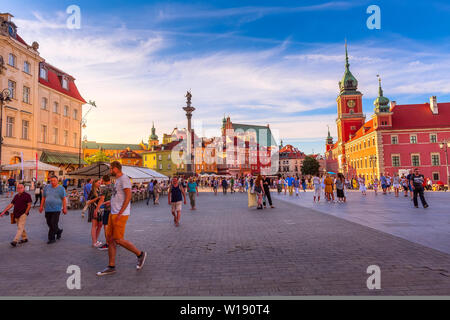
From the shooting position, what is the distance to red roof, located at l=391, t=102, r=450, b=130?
5372 centimetres

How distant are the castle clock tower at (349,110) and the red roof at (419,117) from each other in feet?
59.1

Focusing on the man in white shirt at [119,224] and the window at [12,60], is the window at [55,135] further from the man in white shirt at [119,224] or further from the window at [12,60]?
the man in white shirt at [119,224]

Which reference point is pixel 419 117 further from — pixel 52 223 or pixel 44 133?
pixel 52 223

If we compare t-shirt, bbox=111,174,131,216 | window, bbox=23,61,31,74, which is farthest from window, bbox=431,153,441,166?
window, bbox=23,61,31,74

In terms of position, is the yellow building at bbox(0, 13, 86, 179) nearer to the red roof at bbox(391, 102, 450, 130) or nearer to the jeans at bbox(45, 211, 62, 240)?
the jeans at bbox(45, 211, 62, 240)

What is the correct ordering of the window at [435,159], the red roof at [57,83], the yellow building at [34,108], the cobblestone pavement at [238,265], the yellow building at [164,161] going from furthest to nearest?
the yellow building at [164,161] → the window at [435,159] → the red roof at [57,83] → the yellow building at [34,108] → the cobblestone pavement at [238,265]

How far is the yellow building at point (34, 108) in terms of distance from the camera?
94.0 ft

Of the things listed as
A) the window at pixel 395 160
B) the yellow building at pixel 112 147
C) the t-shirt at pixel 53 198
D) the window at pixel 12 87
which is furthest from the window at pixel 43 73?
the yellow building at pixel 112 147

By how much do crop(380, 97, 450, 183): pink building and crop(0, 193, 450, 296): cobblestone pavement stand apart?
53352 mm

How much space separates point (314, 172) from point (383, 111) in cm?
3835

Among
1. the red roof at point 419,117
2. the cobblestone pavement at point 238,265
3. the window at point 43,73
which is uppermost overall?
the window at point 43,73

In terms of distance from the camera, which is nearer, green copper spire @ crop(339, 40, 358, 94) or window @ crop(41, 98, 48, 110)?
window @ crop(41, 98, 48, 110)
